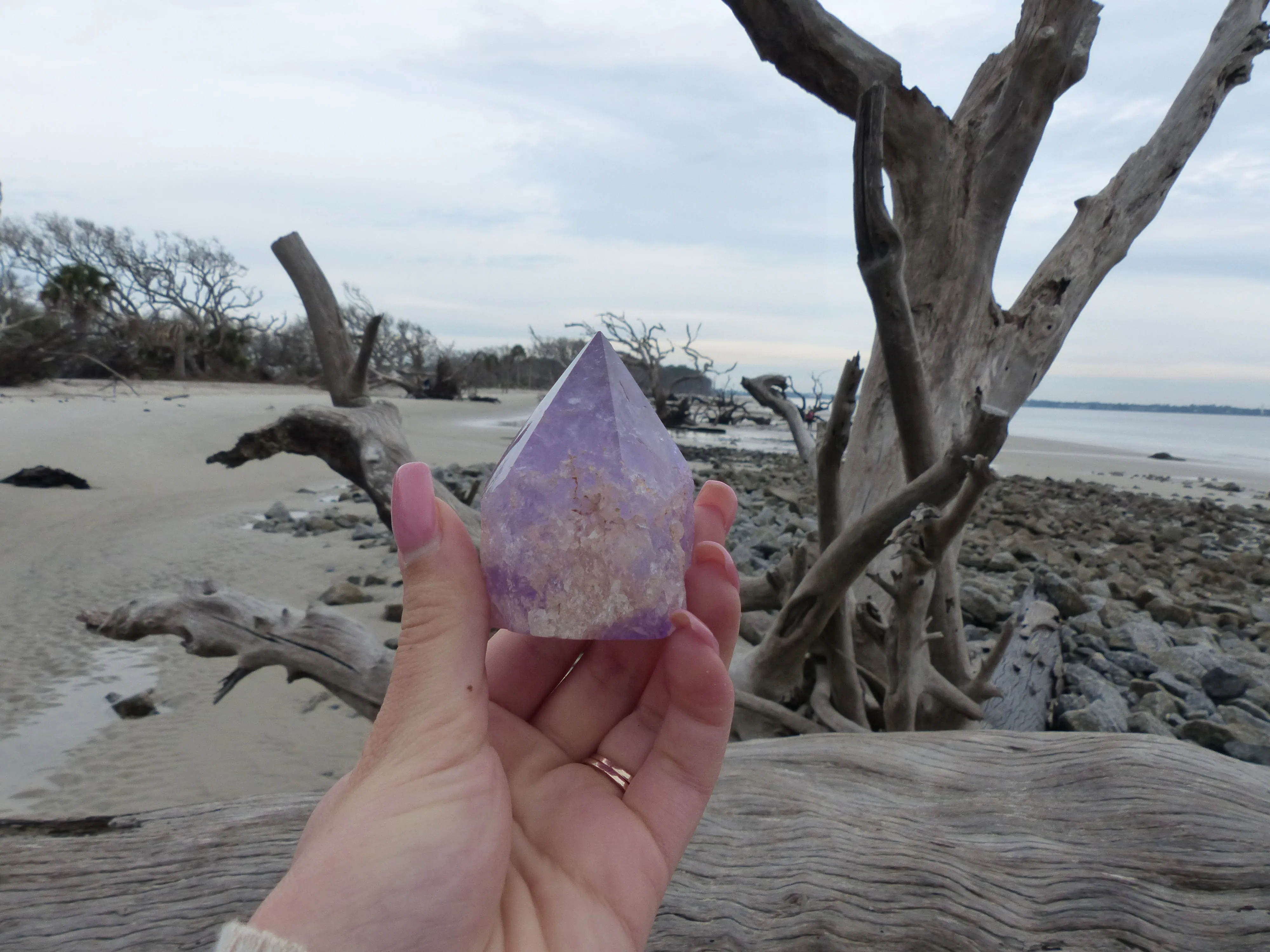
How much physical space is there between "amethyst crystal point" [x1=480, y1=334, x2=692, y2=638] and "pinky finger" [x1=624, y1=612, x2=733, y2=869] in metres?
0.09

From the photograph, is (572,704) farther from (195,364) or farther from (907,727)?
(195,364)

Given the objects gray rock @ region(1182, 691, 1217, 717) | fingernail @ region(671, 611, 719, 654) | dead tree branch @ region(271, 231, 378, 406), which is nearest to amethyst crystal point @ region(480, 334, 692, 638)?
fingernail @ region(671, 611, 719, 654)

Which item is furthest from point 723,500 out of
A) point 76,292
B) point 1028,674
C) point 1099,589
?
point 76,292

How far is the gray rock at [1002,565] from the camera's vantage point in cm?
773

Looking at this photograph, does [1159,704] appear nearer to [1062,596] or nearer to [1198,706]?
[1198,706]

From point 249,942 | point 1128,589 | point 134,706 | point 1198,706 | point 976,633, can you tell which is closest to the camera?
point 249,942

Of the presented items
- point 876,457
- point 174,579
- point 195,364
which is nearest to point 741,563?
point 876,457

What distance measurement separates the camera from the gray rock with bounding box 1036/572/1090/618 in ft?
19.5

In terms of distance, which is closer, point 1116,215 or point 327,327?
point 1116,215

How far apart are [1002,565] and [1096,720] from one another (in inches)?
163

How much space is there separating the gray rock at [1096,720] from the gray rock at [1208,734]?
0.83 ft

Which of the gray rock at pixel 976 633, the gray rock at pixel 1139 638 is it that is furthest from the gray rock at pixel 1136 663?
the gray rock at pixel 976 633

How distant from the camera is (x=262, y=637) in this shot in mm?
3184

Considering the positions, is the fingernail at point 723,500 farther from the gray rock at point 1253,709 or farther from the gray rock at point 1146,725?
the gray rock at point 1253,709
